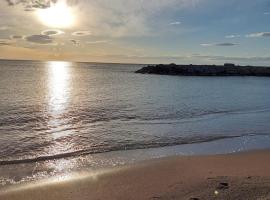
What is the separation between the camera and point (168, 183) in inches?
406

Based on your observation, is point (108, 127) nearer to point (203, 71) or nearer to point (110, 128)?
point (110, 128)

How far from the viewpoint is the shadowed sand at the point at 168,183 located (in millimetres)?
8961

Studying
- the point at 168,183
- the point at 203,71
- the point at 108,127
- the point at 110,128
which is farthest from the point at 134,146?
the point at 203,71

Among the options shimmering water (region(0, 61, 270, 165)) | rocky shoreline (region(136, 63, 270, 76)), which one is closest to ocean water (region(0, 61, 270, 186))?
shimmering water (region(0, 61, 270, 165))

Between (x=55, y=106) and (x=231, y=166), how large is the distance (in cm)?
1996

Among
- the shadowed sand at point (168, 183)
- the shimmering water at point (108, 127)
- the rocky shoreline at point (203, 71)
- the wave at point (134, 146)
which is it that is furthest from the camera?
the rocky shoreline at point (203, 71)

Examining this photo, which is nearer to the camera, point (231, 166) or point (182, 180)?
point (182, 180)

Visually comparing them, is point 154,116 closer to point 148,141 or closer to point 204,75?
point 148,141

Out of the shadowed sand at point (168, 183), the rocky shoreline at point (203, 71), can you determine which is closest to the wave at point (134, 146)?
the shadowed sand at point (168, 183)

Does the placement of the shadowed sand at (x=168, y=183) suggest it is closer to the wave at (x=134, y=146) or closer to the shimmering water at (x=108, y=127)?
the wave at (x=134, y=146)

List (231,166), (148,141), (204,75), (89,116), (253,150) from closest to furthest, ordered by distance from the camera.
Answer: (231,166) → (253,150) → (148,141) → (89,116) → (204,75)

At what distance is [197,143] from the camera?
16.9 metres

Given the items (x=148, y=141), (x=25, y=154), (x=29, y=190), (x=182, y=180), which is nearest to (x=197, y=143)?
(x=148, y=141)

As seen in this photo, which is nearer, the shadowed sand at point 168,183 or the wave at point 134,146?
the shadowed sand at point 168,183
